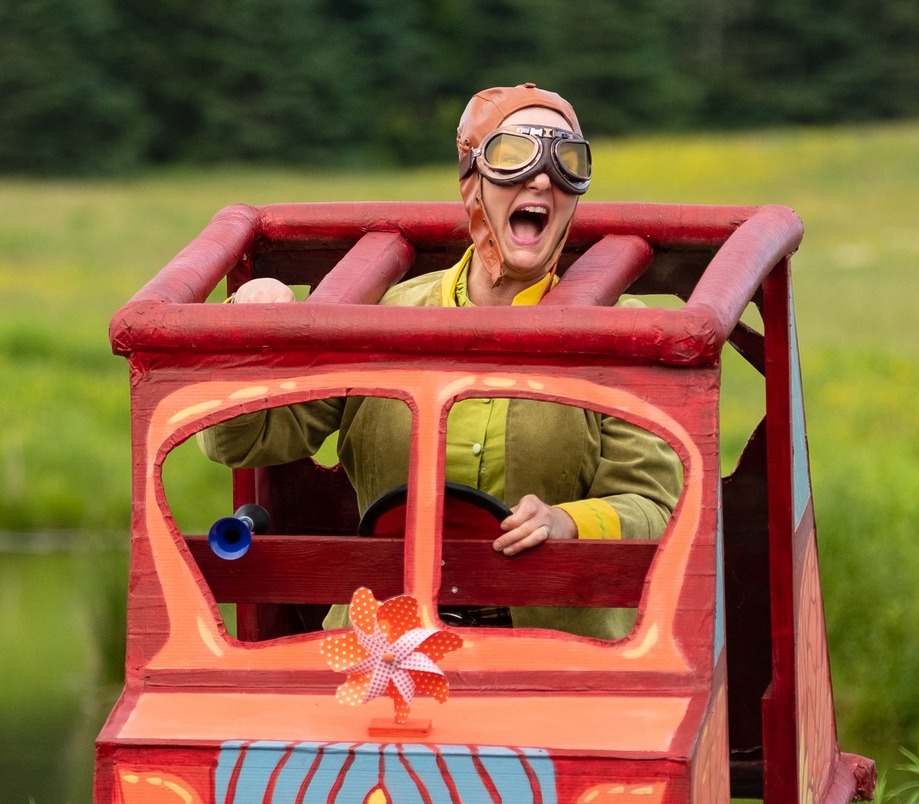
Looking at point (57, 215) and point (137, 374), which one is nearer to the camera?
point (137, 374)

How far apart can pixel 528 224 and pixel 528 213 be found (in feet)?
0.07

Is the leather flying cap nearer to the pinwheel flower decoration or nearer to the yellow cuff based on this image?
the yellow cuff

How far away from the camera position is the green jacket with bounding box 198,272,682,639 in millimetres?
3961

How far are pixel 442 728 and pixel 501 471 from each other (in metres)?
0.92

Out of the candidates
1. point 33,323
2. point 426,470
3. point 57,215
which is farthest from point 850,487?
point 57,215

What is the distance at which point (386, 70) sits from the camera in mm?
32688

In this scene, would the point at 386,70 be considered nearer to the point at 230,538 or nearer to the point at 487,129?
the point at 487,129

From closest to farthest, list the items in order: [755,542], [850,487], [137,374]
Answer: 1. [137,374]
2. [755,542]
3. [850,487]

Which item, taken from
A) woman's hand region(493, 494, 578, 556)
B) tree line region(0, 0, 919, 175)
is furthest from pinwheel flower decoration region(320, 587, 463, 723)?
tree line region(0, 0, 919, 175)

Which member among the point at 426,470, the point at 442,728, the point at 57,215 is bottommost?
the point at 442,728

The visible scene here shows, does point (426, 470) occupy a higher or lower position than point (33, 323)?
lower

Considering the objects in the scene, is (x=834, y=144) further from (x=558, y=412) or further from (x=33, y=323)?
(x=558, y=412)

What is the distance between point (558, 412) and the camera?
13.2ft

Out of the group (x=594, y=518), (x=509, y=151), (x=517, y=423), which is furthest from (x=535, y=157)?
(x=594, y=518)
